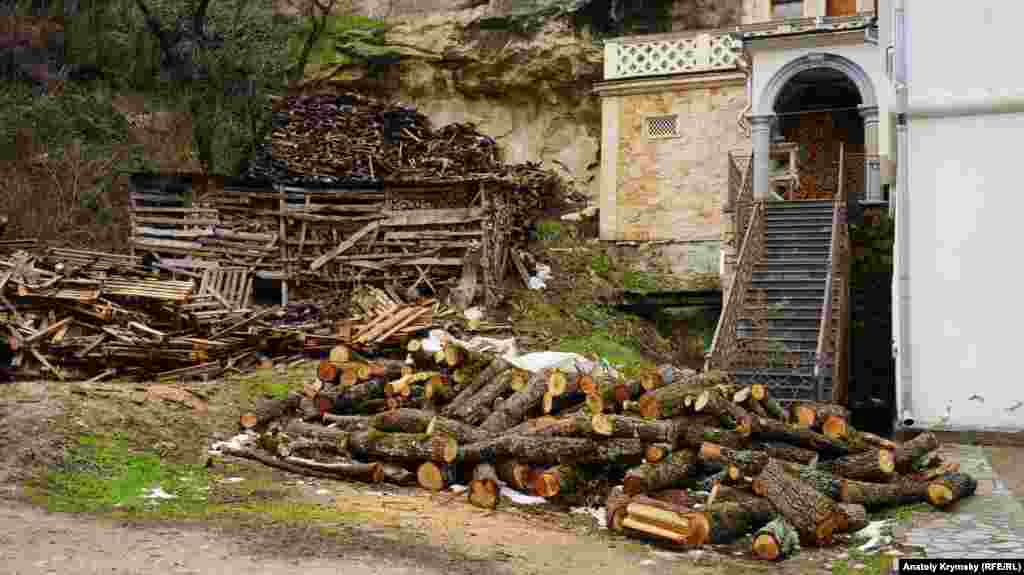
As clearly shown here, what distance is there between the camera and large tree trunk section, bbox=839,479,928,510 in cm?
1016

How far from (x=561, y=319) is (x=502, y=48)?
9.47 metres

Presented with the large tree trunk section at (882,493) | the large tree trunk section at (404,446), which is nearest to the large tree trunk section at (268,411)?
the large tree trunk section at (404,446)

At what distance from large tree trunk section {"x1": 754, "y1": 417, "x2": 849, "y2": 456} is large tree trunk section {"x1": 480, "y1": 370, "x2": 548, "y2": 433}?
229 cm

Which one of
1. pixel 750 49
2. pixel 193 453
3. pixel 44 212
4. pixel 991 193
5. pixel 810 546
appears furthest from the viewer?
pixel 44 212

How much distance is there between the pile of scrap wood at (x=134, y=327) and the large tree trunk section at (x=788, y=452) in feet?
28.3

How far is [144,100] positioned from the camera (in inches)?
1177

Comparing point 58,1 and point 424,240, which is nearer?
point 424,240

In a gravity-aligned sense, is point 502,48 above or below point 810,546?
above

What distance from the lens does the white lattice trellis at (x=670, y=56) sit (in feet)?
82.4

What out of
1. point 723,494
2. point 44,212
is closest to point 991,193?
point 723,494

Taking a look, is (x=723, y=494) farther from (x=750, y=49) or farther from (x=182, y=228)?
(x=182, y=228)

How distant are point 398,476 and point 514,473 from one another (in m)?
1.21

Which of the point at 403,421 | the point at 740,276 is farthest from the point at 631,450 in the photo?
the point at 740,276

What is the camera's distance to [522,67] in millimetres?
28688
